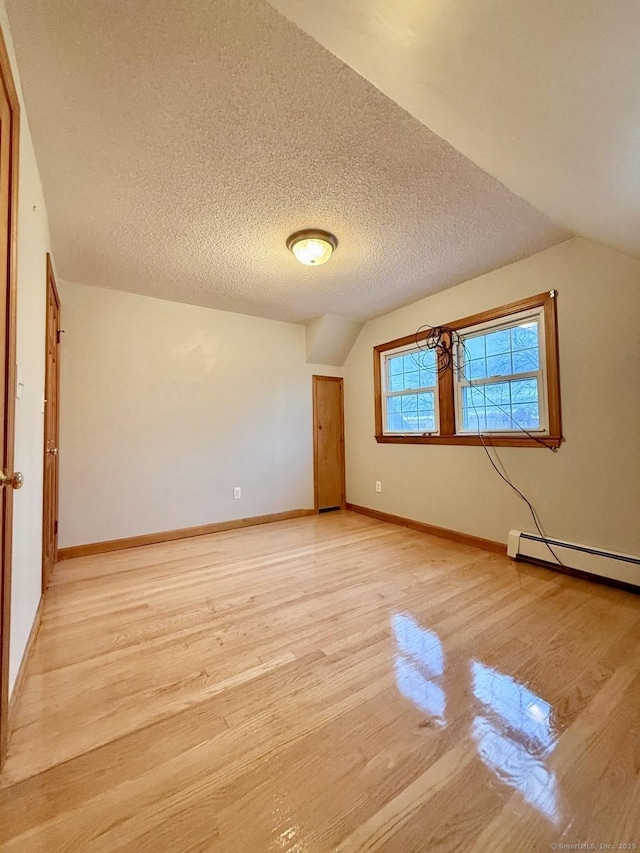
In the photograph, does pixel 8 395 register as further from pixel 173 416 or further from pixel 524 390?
pixel 524 390

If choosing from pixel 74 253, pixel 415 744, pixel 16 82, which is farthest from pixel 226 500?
pixel 16 82

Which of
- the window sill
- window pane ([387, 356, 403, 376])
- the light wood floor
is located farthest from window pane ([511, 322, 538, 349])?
the light wood floor

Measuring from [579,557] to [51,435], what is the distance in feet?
13.0

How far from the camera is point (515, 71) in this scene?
102 centimetres

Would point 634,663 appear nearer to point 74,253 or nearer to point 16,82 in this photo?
point 16,82

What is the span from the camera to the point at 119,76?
1287mm

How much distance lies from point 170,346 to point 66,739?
3062 millimetres

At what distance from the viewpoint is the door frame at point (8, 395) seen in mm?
1055

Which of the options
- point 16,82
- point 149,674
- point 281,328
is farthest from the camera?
point 281,328

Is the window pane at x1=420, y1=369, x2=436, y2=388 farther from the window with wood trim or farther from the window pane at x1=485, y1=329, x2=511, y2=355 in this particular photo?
the window pane at x1=485, y1=329, x2=511, y2=355

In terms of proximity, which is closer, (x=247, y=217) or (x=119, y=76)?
(x=119, y=76)

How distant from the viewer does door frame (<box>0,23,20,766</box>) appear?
105 cm

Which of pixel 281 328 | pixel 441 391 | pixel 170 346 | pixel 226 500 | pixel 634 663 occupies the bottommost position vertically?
pixel 634 663

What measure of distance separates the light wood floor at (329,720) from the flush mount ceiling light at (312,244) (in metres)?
2.32
